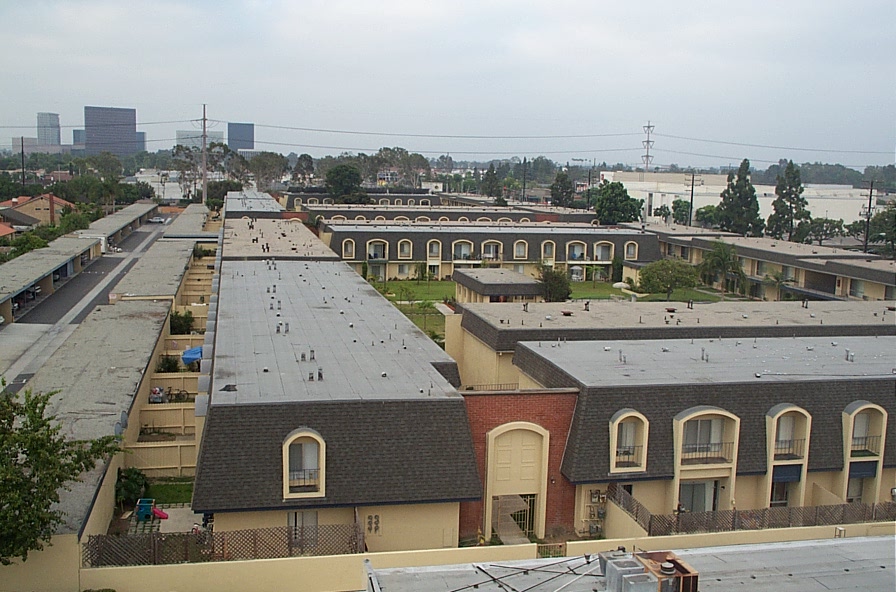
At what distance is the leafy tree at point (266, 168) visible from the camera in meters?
159

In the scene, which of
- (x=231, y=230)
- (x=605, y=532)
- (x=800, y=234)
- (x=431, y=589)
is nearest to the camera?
(x=431, y=589)

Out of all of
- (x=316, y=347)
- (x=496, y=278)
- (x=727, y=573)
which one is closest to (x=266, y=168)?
(x=496, y=278)

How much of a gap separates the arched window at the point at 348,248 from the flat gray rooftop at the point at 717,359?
1524 inches

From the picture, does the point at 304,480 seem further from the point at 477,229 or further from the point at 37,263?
the point at 477,229

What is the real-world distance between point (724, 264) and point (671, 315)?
31.2 m

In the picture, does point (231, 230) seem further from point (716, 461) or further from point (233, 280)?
point (716, 461)

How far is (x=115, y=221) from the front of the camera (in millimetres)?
93000

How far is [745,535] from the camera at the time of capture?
18422 millimetres

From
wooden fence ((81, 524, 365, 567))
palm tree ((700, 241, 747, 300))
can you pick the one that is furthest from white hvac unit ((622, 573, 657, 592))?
palm tree ((700, 241, 747, 300))

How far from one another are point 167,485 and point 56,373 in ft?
21.1

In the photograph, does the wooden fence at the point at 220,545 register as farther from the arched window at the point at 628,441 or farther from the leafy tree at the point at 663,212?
the leafy tree at the point at 663,212

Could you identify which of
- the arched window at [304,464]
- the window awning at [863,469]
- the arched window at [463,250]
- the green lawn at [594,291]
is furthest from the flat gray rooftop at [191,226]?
the window awning at [863,469]

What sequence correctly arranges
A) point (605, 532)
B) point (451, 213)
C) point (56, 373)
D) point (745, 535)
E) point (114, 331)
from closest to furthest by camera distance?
point (745, 535) → point (605, 532) → point (56, 373) → point (114, 331) → point (451, 213)

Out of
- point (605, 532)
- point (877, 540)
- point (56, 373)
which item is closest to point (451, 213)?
point (56, 373)
